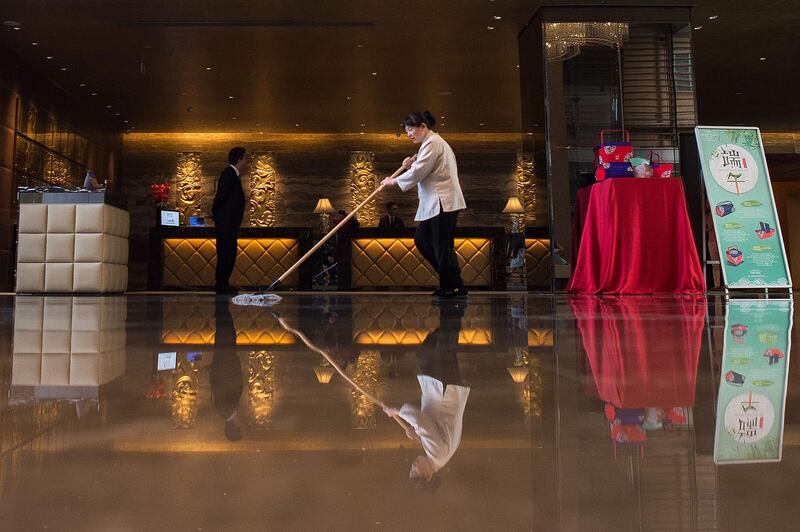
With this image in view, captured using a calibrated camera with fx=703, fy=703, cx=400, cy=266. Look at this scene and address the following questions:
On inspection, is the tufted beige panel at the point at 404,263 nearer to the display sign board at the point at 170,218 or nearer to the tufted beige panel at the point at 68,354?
the display sign board at the point at 170,218

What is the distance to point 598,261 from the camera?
5.19 metres

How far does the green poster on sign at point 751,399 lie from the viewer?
57 centimetres

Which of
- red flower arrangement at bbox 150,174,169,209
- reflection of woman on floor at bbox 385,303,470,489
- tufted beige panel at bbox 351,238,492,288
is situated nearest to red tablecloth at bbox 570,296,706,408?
reflection of woman on floor at bbox 385,303,470,489

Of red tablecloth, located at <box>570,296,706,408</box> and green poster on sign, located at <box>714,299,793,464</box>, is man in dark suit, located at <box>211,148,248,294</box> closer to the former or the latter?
red tablecloth, located at <box>570,296,706,408</box>

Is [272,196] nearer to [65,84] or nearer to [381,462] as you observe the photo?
[65,84]

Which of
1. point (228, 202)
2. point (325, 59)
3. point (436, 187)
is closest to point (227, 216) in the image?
point (228, 202)

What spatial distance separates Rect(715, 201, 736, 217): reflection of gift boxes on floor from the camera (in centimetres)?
536

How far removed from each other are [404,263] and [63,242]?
13.3 feet

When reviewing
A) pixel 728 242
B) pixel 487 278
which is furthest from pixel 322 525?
pixel 487 278

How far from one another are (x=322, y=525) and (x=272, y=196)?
1206cm

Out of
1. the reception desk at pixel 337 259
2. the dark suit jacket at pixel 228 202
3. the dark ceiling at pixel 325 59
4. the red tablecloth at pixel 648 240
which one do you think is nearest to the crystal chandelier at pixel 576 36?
the dark ceiling at pixel 325 59

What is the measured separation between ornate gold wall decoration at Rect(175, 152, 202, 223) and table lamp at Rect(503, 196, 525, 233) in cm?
527

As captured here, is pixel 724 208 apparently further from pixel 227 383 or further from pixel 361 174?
pixel 361 174

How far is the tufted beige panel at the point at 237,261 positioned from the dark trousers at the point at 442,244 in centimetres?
448
